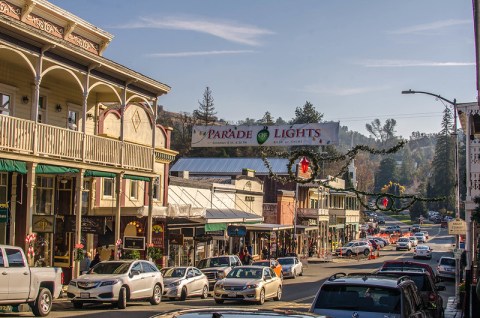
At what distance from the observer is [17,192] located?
1087 inches

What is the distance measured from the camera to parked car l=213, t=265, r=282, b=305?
2545cm

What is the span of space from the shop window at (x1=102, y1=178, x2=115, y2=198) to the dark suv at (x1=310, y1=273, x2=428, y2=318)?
24127mm

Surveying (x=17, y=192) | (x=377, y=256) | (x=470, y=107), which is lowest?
(x=377, y=256)

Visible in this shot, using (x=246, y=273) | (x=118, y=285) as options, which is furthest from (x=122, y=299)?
(x=246, y=273)

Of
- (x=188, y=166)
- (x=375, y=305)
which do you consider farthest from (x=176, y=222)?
(x=188, y=166)

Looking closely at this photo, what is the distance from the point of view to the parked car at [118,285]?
2212 cm

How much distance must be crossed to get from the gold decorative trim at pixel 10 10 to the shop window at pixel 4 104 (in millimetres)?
3044

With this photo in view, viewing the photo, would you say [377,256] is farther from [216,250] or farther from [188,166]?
[216,250]

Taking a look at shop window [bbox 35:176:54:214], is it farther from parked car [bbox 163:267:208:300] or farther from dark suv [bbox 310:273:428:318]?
dark suv [bbox 310:273:428:318]

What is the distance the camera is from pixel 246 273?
1054 inches

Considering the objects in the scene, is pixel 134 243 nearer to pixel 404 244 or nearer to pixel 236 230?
pixel 236 230

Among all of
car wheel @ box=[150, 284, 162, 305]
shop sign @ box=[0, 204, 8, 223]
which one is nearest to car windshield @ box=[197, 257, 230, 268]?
car wheel @ box=[150, 284, 162, 305]

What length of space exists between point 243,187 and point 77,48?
30347 millimetres

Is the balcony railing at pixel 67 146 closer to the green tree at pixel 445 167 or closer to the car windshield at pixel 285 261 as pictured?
the car windshield at pixel 285 261
